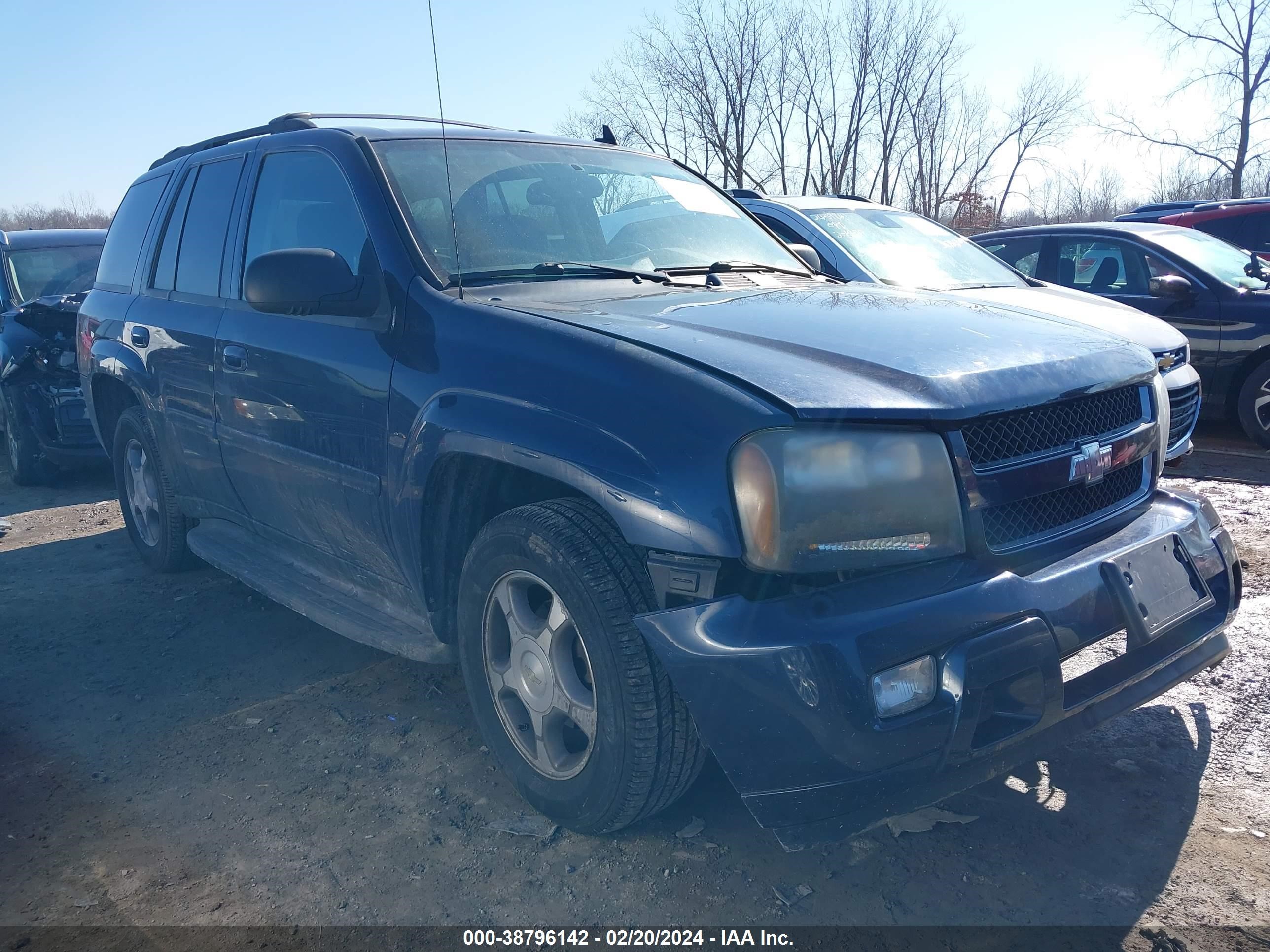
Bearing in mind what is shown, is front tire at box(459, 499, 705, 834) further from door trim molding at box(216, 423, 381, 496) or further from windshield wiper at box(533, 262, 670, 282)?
windshield wiper at box(533, 262, 670, 282)

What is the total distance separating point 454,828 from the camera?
266 cm

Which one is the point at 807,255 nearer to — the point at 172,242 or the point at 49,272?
the point at 172,242

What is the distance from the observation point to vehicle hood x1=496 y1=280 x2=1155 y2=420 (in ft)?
6.94

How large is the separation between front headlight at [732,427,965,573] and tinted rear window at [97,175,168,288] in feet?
12.5

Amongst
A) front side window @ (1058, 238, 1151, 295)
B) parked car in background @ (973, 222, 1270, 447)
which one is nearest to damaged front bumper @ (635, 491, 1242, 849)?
parked car in background @ (973, 222, 1270, 447)

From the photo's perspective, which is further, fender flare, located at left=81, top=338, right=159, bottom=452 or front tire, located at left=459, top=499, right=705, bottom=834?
fender flare, located at left=81, top=338, right=159, bottom=452

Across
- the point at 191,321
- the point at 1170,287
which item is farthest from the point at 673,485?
the point at 1170,287

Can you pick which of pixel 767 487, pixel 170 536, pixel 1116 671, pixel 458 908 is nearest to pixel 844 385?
pixel 767 487

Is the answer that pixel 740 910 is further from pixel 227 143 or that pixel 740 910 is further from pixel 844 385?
pixel 227 143

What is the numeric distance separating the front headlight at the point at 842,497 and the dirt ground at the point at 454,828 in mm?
854

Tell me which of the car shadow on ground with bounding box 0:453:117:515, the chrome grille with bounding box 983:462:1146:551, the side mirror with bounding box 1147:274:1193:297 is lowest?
the car shadow on ground with bounding box 0:453:117:515

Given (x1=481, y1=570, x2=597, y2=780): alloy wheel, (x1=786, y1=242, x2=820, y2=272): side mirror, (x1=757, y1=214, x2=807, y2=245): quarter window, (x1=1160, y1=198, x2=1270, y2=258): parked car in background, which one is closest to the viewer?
(x1=481, y1=570, x2=597, y2=780): alloy wheel

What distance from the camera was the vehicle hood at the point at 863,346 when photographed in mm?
2115

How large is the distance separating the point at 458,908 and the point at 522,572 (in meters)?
0.80
